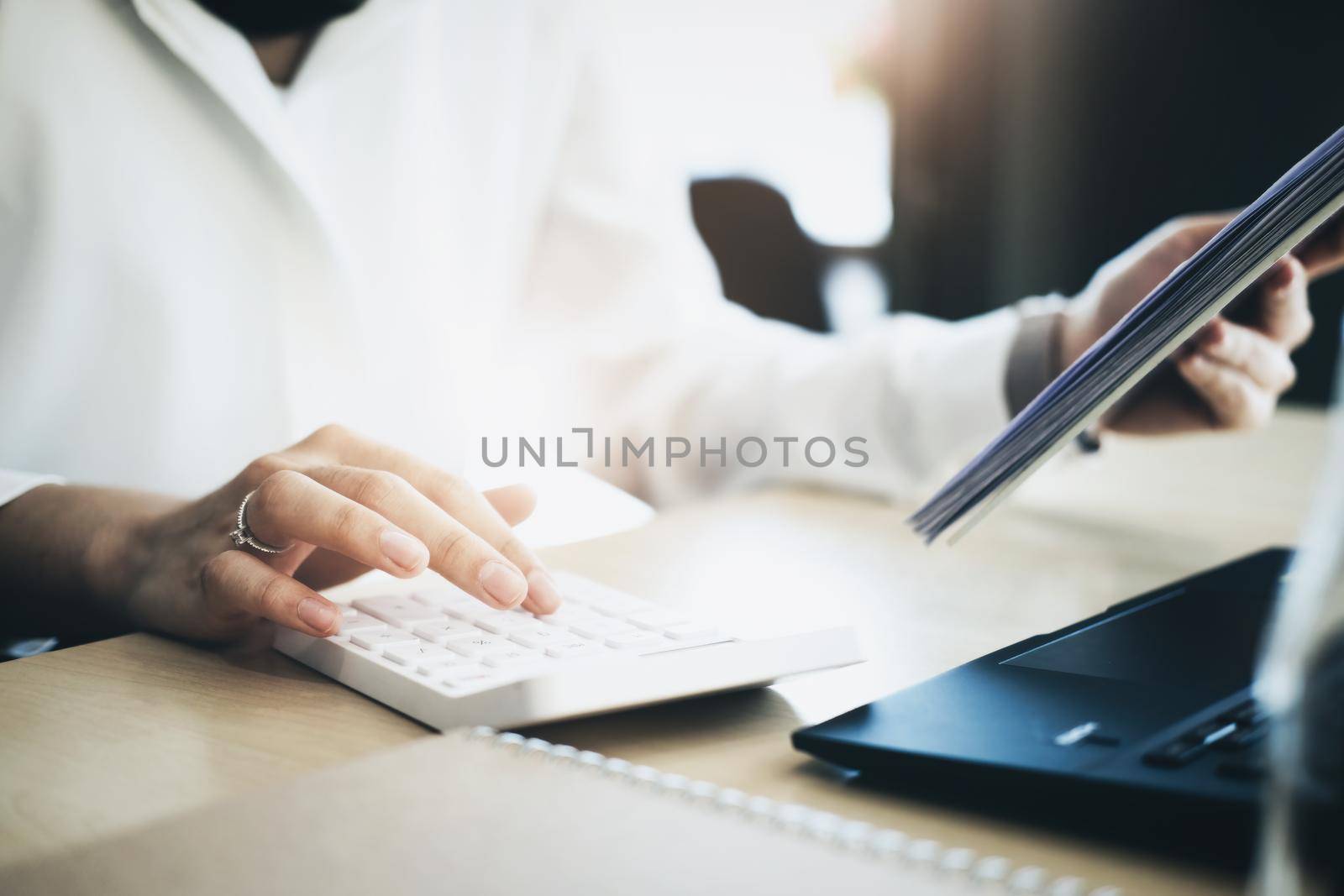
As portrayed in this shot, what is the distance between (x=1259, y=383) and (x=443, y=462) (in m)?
→ 0.60

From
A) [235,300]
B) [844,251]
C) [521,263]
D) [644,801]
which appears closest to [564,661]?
[644,801]

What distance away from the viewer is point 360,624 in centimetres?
42

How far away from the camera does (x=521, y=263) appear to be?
3.51 ft

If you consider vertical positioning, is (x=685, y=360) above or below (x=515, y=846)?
above

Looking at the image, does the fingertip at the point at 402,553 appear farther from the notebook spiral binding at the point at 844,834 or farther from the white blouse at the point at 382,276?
the white blouse at the point at 382,276

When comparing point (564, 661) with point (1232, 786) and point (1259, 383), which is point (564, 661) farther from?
point (1259, 383)

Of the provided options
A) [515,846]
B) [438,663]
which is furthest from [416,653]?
[515,846]

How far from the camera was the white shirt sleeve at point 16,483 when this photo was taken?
21.7 inches

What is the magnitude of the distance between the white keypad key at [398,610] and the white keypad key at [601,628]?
62 mm

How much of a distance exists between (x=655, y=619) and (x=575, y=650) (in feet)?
0.15

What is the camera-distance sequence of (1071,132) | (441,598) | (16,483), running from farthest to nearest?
(1071,132)
(16,483)
(441,598)

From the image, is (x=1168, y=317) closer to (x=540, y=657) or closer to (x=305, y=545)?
(x=540, y=657)

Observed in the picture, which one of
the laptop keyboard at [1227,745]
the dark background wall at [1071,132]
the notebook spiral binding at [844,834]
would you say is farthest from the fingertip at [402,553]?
the dark background wall at [1071,132]

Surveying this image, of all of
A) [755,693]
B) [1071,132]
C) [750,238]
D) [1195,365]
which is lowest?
[755,693]
